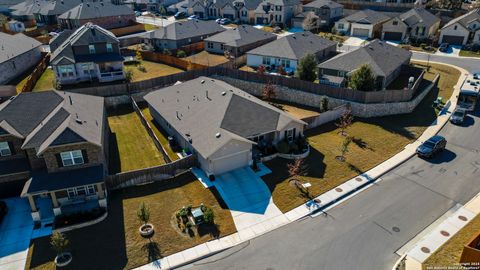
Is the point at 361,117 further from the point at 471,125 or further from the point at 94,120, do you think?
the point at 94,120

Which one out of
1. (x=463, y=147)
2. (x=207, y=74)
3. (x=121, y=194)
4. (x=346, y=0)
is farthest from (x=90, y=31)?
(x=346, y=0)

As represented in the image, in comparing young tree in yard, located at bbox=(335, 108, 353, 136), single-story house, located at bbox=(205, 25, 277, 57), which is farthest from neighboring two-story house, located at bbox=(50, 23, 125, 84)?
young tree in yard, located at bbox=(335, 108, 353, 136)

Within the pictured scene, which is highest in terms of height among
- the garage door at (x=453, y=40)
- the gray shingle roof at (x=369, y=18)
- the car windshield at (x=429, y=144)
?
the gray shingle roof at (x=369, y=18)

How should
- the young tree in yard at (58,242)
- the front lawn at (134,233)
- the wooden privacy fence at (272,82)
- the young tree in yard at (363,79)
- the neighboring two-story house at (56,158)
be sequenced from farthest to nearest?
the wooden privacy fence at (272,82) < the young tree in yard at (363,79) < the neighboring two-story house at (56,158) < the front lawn at (134,233) < the young tree in yard at (58,242)

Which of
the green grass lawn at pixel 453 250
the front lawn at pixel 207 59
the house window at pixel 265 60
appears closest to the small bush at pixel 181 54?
the front lawn at pixel 207 59

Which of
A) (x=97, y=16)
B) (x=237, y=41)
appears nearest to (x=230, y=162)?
(x=237, y=41)

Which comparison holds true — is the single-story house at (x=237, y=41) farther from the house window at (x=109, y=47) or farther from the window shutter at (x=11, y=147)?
the window shutter at (x=11, y=147)
